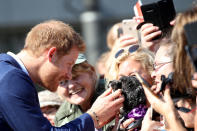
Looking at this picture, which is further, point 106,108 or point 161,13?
point 161,13

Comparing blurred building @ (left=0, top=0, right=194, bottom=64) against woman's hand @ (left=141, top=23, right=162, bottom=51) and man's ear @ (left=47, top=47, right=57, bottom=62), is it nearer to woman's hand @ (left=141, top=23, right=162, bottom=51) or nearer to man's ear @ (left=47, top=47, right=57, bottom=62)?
woman's hand @ (left=141, top=23, right=162, bottom=51)

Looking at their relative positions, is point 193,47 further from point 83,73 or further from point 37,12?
point 37,12

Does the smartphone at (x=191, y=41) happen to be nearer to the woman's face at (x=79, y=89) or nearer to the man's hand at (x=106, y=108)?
the man's hand at (x=106, y=108)

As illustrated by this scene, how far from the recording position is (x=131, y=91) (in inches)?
132

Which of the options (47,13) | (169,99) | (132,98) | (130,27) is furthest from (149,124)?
(47,13)

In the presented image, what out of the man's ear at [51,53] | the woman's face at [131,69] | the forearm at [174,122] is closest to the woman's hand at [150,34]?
the woman's face at [131,69]

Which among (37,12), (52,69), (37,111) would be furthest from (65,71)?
(37,12)

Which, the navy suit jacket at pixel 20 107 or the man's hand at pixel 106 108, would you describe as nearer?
the navy suit jacket at pixel 20 107

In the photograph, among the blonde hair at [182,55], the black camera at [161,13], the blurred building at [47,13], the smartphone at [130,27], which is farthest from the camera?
the blurred building at [47,13]

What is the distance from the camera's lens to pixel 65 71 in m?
3.47

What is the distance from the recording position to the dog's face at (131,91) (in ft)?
11.0

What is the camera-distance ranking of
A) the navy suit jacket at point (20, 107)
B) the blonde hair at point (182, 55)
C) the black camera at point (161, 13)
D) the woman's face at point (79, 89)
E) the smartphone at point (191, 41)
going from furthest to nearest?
1. the woman's face at point (79, 89)
2. the black camera at point (161, 13)
3. the navy suit jacket at point (20, 107)
4. the blonde hair at point (182, 55)
5. the smartphone at point (191, 41)

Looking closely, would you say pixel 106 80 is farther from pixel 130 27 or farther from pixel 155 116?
pixel 155 116

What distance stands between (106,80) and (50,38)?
873mm
